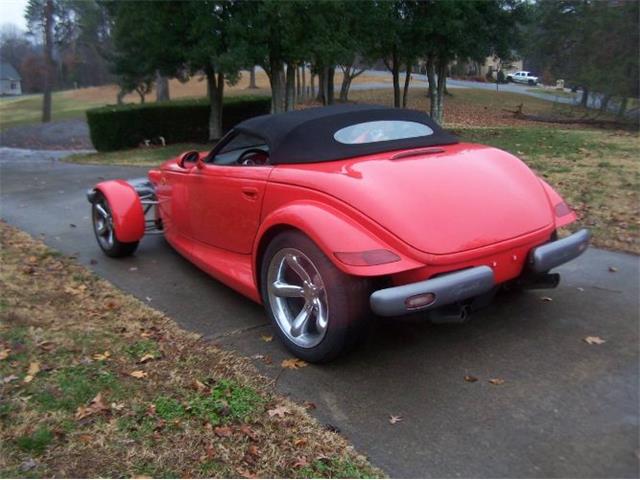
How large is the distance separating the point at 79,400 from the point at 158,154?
13986 mm

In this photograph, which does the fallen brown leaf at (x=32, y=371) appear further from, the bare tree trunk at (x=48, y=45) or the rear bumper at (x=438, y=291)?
the bare tree trunk at (x=48, y=45)

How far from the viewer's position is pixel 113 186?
574 cm

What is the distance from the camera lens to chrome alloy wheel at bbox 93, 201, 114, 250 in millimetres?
5695

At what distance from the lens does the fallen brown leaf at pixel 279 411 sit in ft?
9.54

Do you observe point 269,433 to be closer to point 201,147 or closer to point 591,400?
point 591,400

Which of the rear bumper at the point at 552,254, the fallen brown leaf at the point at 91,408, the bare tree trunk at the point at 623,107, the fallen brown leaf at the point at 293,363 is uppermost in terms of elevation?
the bare tree trunk at the point at 623,107

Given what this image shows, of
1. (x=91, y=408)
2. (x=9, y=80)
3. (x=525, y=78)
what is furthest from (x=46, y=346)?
(x=9, y=80)

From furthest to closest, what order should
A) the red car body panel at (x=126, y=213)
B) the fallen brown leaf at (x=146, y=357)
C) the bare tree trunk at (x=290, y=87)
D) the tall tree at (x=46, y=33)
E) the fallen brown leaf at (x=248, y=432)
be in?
the tall tree at (x=46, y=33)
the bare tree trunk at (x=290, y=87)
the red car body panel at (x=126, y=213)
the fallen brown leaf at (x=146, y=357)
the fallen brown leaf at (x=248, y=432)

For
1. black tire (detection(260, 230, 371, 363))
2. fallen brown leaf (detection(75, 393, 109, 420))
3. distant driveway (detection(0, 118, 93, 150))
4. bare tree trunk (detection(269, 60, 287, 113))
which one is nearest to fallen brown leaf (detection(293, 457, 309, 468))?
black tire (detection(260, 230, 371, 363))

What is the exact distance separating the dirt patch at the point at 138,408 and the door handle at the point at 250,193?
1.02m

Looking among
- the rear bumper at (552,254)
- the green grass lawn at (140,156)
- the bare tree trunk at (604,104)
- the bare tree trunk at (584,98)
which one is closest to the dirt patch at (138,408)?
the rear bumper at (552,254)

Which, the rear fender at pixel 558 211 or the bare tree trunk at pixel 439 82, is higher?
the bare tree trunk at pixel 439 82

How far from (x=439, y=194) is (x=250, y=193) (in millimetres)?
1298

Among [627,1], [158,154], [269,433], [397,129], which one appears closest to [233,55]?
[158,154]
